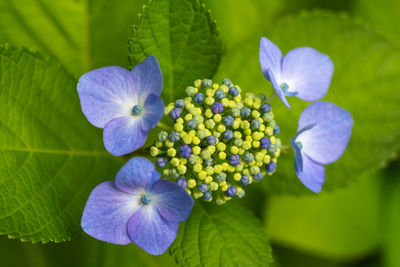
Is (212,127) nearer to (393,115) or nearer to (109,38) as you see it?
(109,38)

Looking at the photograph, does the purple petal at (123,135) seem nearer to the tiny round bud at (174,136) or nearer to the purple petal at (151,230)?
the tiny round bud at (174,136)

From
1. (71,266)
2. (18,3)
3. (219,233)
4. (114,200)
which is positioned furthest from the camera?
(71,266)

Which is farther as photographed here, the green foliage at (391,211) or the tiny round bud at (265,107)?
the green foliage at (391,211)

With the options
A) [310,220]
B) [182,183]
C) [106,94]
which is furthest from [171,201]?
[310,220]

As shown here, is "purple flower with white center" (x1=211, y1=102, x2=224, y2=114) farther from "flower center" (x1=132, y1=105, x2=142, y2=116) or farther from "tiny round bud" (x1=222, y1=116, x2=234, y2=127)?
"flower center" (x1=132, y1=105, x2=142, y2=116)

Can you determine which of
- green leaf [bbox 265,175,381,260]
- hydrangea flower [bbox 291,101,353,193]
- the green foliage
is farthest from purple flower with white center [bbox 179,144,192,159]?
the green foliage

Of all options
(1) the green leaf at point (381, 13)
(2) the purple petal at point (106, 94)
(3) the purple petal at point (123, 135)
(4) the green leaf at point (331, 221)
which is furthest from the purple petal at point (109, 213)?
(1) the green leaf at point (381, 13)

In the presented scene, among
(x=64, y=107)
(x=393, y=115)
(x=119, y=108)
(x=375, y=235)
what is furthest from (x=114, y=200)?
(x=375, y=235)
